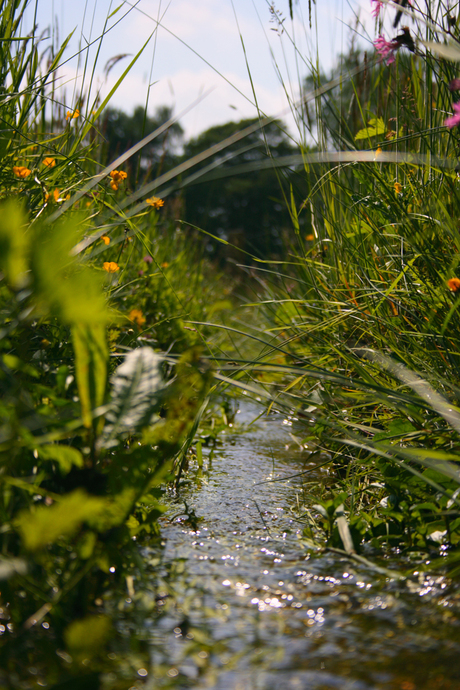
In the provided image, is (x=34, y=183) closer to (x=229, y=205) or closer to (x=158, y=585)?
(x=158, y=585)

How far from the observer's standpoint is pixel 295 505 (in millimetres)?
1125

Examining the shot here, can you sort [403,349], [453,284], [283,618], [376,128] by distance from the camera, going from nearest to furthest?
1. [283,618]
2. [453,284]
3. [403,349]
4. [376,128]

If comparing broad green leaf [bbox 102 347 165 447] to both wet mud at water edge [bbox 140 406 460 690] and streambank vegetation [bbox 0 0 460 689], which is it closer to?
streambank vegetation [bbox 0 0 460 689]

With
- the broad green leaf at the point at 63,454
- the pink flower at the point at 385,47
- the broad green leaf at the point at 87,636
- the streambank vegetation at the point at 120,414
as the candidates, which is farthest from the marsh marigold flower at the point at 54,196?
the broad green leaf at the point at 87,636

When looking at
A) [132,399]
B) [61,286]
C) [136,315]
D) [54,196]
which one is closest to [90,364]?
[132,399]

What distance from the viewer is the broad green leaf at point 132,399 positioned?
731 mm

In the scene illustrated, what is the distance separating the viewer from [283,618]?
2.25ft

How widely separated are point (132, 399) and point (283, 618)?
1.14 feet

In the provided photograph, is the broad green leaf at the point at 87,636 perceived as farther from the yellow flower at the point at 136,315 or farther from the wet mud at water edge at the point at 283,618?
the yellow flower at the point at 136,315

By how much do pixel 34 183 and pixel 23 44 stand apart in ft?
1.53

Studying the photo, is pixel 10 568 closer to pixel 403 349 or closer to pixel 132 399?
pixel 132 399

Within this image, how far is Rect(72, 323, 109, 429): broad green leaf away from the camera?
710 millimetres

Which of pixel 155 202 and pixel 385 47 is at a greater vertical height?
pixel 385 47

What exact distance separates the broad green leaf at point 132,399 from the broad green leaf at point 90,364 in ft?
0.09
